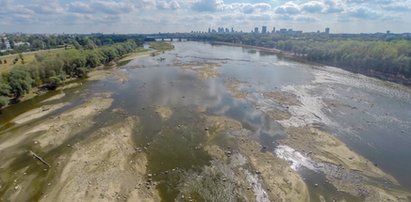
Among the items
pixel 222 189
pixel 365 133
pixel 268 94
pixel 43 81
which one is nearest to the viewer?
pixel 222 189

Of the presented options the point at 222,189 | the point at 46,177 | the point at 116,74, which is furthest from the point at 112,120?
the point at 116,74

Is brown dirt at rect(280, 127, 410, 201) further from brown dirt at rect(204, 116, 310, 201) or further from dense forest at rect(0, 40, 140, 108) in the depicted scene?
dense forest at rect(0, 40, 140, 108)

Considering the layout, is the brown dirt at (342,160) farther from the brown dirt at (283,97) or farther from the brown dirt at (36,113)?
the brown dirt at (36,113)

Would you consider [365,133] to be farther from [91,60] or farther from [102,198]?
[91,60]

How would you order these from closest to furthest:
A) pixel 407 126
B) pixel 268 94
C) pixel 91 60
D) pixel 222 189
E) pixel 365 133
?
pixel 222 189 < pixel 365 133 < pixel 407 126 < pixel 268 94 < pixel 91 60

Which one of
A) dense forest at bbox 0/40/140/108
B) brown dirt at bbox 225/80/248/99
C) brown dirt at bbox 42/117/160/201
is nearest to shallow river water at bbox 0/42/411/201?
brown dirt at bbox 225/80/248/99

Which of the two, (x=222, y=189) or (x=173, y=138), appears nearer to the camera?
(x=222, y=189)
